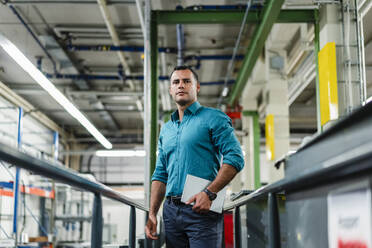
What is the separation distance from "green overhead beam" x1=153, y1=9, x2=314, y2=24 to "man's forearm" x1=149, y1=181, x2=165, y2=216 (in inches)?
155

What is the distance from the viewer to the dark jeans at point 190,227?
79.3 inches

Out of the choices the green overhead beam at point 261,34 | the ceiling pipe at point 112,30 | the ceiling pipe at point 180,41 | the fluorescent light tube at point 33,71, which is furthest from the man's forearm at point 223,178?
the ceiling pipe at point 180,41

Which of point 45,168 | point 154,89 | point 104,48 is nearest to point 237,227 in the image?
point 45,168

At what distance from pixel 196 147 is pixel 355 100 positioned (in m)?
3.26

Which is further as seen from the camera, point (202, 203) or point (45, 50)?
point (45, 50)

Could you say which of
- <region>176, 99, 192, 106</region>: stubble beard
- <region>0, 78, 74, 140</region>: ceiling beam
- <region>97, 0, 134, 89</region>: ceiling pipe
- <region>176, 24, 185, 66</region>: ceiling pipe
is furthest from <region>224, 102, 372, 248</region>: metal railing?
<region>0, 78, 74, 140</region>: ceiling beam

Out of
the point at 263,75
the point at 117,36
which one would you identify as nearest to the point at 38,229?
the point at 117,36

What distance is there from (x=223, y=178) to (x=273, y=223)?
57 cm

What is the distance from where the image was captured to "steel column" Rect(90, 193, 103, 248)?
1.62 metres

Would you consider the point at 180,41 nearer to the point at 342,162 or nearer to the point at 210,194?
the point at 210,194

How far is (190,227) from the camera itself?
2.04 meters

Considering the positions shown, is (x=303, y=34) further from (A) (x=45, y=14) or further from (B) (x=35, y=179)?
(B) (x=35, y=179)

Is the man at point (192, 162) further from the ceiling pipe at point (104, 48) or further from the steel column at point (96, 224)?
the ceiling pipe at point (104, 48)

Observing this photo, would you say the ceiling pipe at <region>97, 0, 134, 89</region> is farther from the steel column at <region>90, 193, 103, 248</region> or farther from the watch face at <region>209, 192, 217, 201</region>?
the steel column at <region>90, 193, 103, 248</region>
